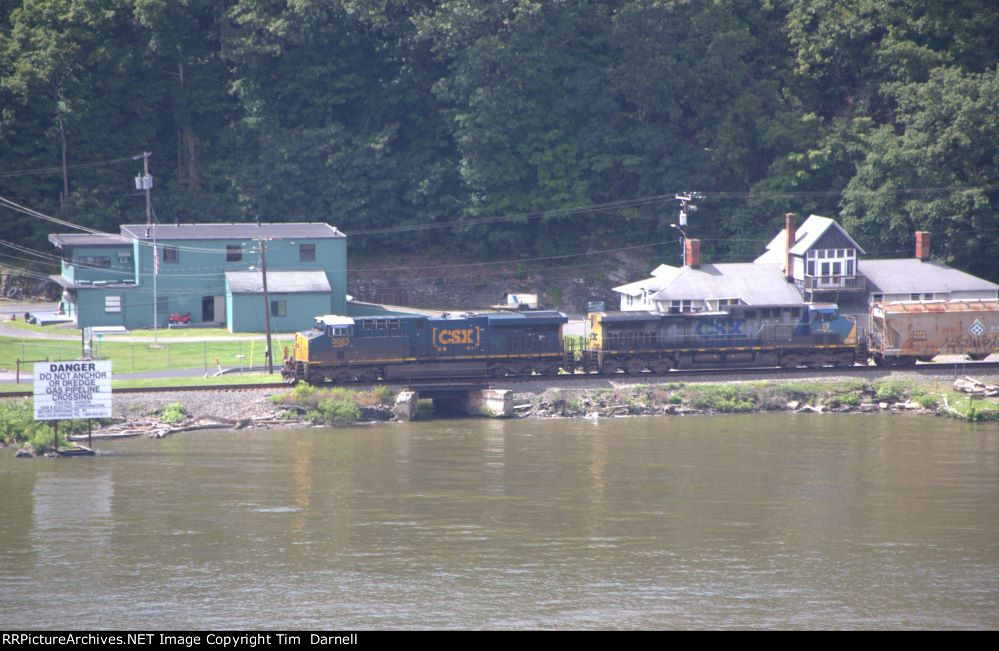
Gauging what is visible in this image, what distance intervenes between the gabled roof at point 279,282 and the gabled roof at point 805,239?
2708 cm

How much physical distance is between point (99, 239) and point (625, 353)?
38.7 metres

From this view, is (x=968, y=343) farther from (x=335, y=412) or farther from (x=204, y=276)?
(x=204, y=276)

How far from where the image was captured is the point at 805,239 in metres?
73.0

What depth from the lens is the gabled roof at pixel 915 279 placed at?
71.8 metres

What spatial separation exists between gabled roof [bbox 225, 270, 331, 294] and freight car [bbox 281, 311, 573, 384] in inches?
604

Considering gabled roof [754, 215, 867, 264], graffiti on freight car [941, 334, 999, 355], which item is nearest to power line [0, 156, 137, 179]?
gabled roof [754, 215, 867, 264]

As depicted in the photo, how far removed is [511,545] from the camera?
38125 mm

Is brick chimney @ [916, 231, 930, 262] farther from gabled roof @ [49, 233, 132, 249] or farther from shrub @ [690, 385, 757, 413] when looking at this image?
gabled roof @ [49, 233, 132, 249]

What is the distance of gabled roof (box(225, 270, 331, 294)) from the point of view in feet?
251

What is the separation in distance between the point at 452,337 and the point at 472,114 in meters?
33.1

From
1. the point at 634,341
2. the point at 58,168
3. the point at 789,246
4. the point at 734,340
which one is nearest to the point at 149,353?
the point at 634,341
